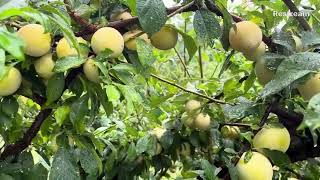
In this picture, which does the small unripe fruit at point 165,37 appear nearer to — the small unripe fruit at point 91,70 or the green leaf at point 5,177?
the small unripe fruit at point 91,70

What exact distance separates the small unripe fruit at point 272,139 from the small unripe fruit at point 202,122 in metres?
0.34

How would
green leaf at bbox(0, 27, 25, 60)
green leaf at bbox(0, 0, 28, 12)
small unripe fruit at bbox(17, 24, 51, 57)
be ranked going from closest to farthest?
green leaf at bbox(0, 27, 25, 60)
green leaf at bbox(0, 0, 28, 12)
small unripe fruit at bbox(17, 24, 51, 57)

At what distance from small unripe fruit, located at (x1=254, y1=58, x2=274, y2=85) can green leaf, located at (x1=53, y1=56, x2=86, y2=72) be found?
1.19 ft

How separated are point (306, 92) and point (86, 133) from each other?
45 centimetres

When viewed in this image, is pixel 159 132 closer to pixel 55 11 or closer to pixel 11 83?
pixel 11 83

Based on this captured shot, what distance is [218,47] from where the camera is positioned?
1.71 meters

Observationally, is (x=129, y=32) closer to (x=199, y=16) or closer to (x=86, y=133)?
(x=199, y=16)

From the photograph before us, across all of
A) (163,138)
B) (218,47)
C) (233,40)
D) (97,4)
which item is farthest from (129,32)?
(218,47)

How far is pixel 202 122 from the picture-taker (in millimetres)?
1260

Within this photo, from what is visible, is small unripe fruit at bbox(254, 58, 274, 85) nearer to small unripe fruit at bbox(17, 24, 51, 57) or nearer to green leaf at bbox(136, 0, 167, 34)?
green leaf at bbox(136, 0, 167, 34)

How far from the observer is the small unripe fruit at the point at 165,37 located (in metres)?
0.89

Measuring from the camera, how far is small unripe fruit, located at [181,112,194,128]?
1273 mm

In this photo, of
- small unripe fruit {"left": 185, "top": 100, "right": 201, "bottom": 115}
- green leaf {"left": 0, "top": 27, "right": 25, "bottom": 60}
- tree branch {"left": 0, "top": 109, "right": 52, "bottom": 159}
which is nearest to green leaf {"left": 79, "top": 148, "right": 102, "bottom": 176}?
tree branch {"left": 0, "top": 109, "right": 52, "bottom": 159}

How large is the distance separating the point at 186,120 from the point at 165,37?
455 mm
